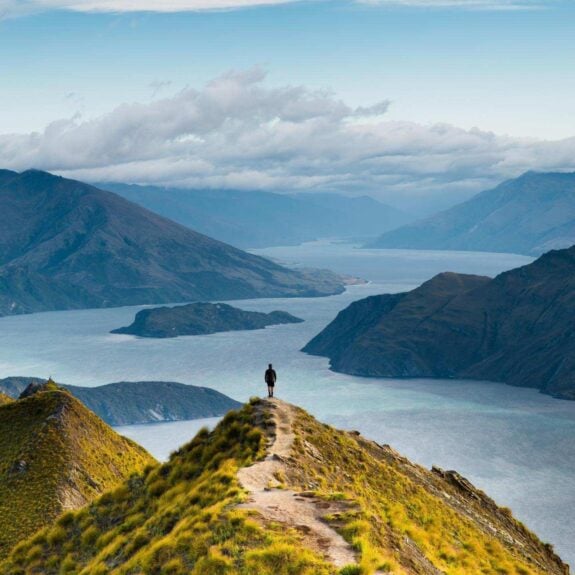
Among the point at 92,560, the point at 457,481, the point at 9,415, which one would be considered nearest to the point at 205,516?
the point at 92,560

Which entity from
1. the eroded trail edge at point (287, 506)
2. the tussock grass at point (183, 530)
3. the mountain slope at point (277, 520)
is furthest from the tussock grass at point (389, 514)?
the tussock grass at point (183, 530)

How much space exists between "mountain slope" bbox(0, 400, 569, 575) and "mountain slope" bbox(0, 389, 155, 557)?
20558 mm

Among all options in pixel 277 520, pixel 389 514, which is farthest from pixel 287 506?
pixel 389 514

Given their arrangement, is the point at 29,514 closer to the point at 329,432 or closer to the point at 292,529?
the point at 329,432

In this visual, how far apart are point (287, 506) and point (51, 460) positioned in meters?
56.9

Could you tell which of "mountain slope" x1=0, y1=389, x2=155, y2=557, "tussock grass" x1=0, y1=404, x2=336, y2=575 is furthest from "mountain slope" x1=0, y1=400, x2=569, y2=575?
"mountain slope" x1=0, y1=389, x2=155, y2=557

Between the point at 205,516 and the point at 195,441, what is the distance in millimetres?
18572

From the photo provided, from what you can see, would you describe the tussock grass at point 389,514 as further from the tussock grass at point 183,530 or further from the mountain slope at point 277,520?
the tussock grass at point 183,530

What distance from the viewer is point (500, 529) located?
252ft

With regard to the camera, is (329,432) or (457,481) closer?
(329,432)

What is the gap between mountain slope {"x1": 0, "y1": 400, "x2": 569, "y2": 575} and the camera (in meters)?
41.2

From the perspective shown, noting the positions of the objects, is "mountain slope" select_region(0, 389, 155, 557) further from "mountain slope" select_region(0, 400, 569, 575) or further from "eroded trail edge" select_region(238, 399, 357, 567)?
"eroded trail edge" select_region(238, 399, 357, 567)

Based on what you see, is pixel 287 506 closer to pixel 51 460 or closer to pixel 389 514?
pixel 389 514

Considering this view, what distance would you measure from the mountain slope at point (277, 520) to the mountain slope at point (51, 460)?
20558 millimetres
